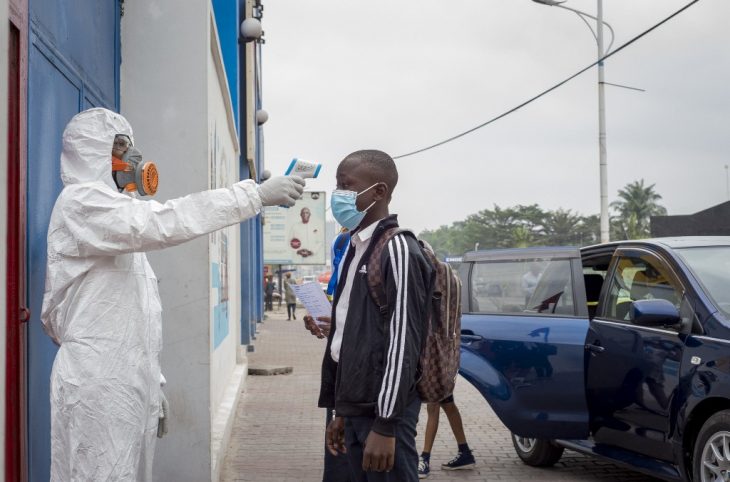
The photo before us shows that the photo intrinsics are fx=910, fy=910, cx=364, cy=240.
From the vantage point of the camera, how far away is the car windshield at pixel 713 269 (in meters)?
5.69

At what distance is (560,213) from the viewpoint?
102 m

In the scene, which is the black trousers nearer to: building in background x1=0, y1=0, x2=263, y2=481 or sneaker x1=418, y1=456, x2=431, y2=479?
building in background x1=0, y1=0, x2=263, y2=481

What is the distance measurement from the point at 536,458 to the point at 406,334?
4.63 metres

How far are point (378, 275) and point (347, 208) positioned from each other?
1.23 ft

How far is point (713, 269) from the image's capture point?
597cm

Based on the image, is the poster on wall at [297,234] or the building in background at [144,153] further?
the poster on wall at [297,234]

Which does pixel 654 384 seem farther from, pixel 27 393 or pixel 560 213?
pixel 560 213

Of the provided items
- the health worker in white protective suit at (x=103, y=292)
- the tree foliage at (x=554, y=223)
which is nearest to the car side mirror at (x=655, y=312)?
the health worker in white protective suit at (x=103, y=292)

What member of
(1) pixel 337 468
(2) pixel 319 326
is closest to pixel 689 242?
(2) pixel 319 326

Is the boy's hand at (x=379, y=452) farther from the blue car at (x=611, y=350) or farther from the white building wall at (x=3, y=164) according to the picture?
the blue car at (x=611, y=350)

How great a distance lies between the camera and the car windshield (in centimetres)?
569

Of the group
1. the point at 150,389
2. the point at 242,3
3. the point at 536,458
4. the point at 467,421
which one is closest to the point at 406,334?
the point at 150,389

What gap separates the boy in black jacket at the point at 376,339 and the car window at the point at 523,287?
3576 mm

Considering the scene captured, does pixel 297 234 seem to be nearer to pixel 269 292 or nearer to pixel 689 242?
pixel 269 292
